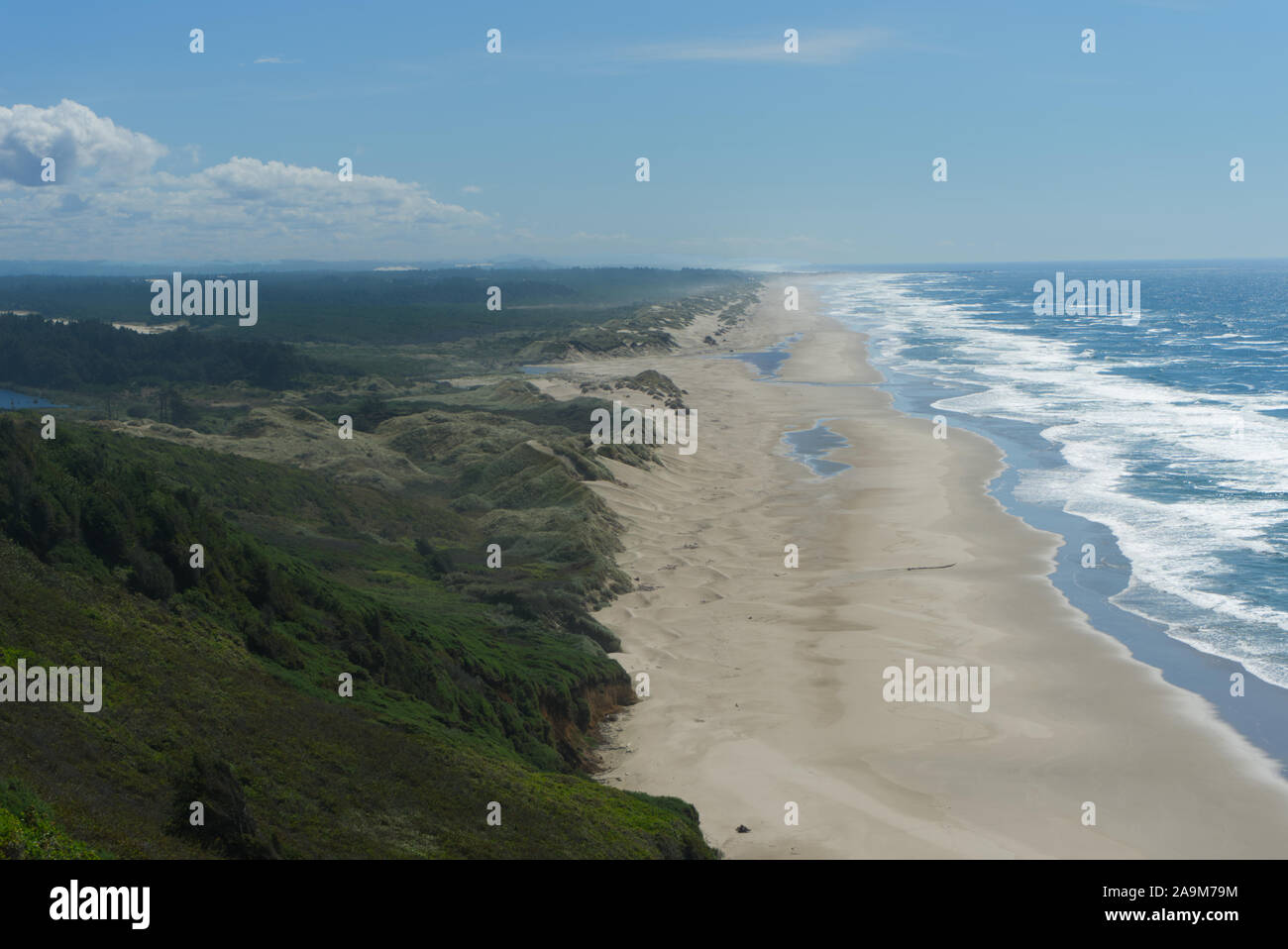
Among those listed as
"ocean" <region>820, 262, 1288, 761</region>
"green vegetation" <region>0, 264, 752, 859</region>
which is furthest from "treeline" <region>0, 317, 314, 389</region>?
"ocean" <region>820, 262, 1288, 761</region>

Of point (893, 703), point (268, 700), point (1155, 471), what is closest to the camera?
point (268, 700)

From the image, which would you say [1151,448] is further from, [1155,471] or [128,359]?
[128,359]

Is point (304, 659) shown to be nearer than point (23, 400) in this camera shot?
Yes

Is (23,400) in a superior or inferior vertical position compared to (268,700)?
superior

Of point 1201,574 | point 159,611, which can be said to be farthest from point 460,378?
point 159,611

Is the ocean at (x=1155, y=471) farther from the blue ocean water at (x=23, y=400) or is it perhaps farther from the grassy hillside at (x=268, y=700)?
the blue ocean water at (x=23, y=400)

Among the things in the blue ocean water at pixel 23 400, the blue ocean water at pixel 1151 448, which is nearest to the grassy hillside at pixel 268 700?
the blue ocean water at pixel 1151 448

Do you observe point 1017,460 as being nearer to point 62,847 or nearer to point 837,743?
point 837,743

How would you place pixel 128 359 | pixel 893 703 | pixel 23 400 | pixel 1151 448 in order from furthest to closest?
pixel 128 359 → pixel 23 400 → pixel 1151 448 → pixel 893 703

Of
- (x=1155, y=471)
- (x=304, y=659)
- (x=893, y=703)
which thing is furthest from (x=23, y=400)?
(x=1155, y=471)
